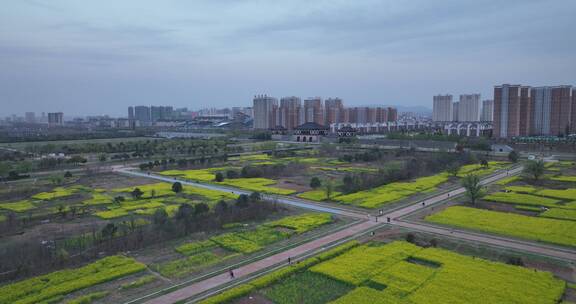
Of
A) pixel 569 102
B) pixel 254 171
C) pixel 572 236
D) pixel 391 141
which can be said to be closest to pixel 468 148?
pixel 391 141

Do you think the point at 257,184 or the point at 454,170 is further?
the point at 454,170

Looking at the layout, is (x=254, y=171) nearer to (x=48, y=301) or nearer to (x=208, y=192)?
(x=208, y=192)

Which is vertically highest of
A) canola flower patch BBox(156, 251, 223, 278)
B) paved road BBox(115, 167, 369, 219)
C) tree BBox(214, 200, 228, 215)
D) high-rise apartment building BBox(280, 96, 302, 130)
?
high-rise apartment building BBox(280, 96, 302, 130)

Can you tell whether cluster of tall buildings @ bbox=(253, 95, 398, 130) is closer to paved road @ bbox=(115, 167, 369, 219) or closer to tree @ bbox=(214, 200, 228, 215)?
paved road @ bbox=(115, 167, 369, 219)

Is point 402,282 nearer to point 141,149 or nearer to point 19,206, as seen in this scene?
point 19,206

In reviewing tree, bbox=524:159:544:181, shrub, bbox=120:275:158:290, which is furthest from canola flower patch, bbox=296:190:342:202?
tree, bbox=524:159:544:181

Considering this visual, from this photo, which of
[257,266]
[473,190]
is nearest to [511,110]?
[473,190]
